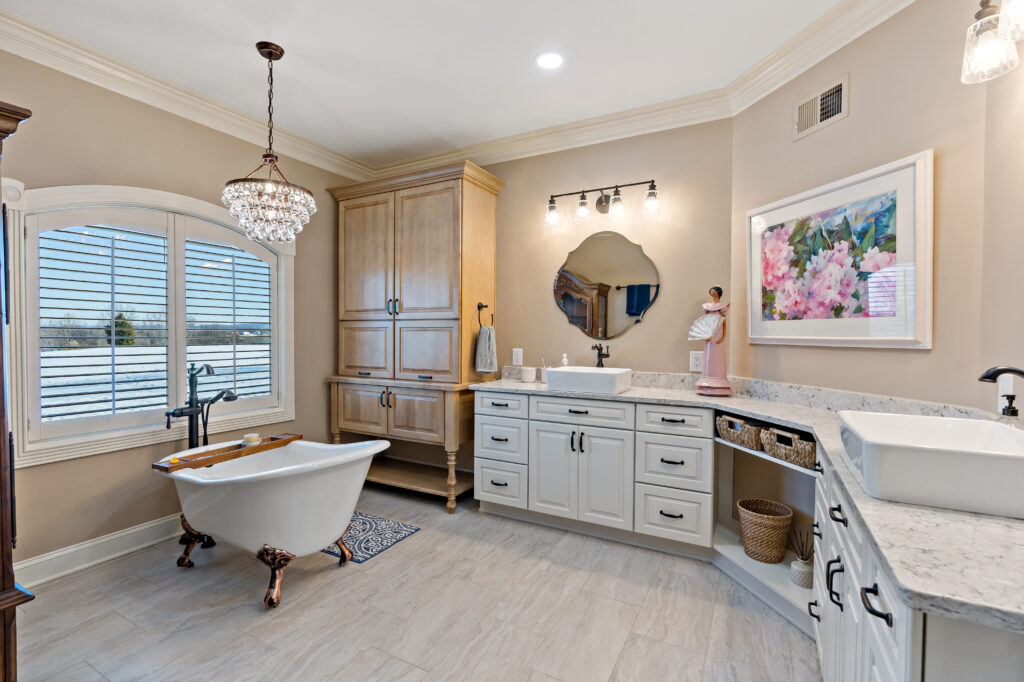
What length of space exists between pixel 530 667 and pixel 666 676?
52 cm

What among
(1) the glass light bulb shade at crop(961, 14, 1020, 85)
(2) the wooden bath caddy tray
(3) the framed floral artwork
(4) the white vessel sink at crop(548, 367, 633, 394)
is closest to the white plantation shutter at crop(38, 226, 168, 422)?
(2) the wooden bath caddy tray

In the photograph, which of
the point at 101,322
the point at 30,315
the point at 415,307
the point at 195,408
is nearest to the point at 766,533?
the point at 415,307

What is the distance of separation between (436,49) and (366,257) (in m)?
1.77

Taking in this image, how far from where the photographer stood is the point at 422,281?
3521 millimetres

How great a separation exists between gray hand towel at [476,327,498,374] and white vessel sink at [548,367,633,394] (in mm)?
543

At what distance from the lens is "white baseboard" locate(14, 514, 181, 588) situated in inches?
92.4

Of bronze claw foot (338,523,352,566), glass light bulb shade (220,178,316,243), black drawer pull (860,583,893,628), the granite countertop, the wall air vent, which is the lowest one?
bronze claw foot (338,523,352,566)

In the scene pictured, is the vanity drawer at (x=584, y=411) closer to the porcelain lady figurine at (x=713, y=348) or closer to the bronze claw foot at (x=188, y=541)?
the porcelain lady figurine at (x=713, y=348)

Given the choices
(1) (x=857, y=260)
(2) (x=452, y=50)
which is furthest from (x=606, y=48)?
(1) (x=857, y=260)

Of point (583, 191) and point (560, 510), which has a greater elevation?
point (583, 191)

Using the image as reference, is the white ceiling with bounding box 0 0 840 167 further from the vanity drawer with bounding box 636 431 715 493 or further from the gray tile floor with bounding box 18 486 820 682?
the gray tile floor with bounding box 18 486 820 682

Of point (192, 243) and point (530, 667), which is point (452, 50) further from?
point (530, 667)

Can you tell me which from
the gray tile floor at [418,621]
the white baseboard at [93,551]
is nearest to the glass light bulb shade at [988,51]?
the gray tile floor at [418,621]

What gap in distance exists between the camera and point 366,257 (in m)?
3.81
